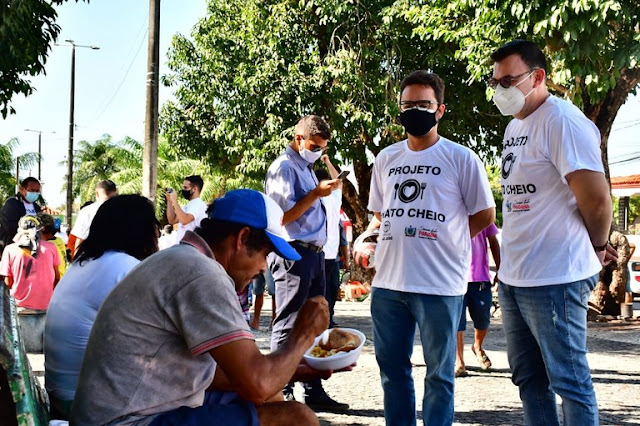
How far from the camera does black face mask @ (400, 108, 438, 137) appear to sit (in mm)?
4191

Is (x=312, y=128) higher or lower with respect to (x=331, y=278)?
higher

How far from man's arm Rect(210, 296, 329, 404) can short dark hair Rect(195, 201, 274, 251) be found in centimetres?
29

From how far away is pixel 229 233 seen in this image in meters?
2.83

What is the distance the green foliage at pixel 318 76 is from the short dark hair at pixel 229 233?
1311cm

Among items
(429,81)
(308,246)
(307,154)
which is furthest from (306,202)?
(429,81)

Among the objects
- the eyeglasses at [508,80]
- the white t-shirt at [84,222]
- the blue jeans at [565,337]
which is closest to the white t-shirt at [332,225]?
the white t-shirt at [84,222]

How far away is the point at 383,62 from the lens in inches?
663

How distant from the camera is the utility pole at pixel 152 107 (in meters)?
11.5

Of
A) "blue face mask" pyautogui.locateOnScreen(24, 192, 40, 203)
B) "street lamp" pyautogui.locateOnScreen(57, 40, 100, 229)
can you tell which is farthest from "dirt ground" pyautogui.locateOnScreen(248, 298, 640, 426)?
"street lamp" pyautogui.locateOnScreen(57, 40, 100, 229)

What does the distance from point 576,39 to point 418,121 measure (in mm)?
5716

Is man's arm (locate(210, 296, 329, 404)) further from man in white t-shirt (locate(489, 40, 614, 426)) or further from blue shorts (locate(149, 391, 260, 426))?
man in white t-shirt (locate(489, 40, 614, 426))

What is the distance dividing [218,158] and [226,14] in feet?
11.8

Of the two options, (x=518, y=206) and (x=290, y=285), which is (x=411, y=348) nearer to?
(x=518, y=206)

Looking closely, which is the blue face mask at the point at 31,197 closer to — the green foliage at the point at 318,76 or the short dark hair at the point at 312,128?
the green foliage at the point at 318,76
